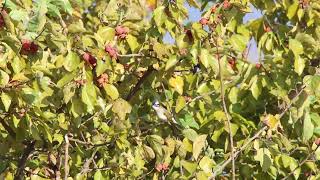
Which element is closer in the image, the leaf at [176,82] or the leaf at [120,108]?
the leaf at [120,108]

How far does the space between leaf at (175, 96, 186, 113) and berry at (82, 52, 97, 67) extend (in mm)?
576

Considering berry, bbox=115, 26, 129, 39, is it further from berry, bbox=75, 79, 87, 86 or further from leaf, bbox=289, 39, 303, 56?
leaf, bbox=289, 39, 303, 56

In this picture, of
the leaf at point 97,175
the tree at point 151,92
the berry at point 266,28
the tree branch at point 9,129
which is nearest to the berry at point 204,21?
the tree at point 151,92

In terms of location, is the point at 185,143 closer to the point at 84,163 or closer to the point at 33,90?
the point at 84,163

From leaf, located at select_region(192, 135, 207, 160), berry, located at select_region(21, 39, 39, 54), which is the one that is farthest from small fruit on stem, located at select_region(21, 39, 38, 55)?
leaf, located at select_region(192, 135, 207, 160)

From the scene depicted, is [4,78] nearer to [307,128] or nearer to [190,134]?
[190,134]

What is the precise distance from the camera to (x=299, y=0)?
3.63m

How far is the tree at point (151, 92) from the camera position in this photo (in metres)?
2.45

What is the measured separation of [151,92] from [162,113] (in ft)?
0.48

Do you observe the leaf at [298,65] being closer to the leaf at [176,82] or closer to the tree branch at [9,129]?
the leaf at [176,82]

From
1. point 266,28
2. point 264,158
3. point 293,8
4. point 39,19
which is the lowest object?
point 264,158

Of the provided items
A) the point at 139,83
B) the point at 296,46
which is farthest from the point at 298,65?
the point at 139,83

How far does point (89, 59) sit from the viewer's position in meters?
2.47

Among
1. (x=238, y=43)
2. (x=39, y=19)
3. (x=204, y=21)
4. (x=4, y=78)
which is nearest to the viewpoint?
(x=39, y=19)
